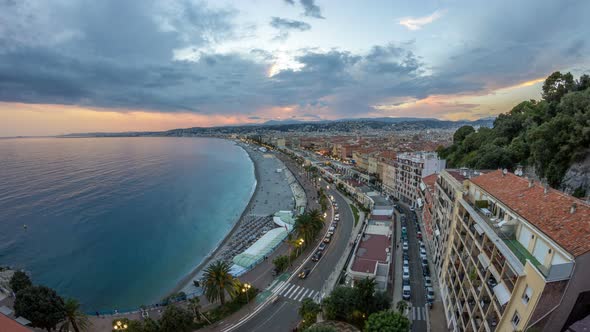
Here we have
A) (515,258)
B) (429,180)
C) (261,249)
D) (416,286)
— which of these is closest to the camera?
(515,258)

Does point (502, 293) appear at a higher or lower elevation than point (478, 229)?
lower

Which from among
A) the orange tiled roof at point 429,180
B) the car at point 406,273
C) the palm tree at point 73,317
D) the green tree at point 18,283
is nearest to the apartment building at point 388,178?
the orange tiled roof at point 429,180

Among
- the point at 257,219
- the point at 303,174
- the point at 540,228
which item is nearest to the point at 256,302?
the point at 540,228

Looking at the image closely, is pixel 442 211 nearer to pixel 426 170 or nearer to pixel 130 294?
pixel 426 170

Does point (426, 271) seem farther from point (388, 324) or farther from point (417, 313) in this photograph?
point (388, 324)

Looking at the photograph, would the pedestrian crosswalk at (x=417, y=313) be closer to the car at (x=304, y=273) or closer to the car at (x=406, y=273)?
the car at (x=406, y=273)

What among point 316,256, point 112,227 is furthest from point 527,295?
point 112,227
